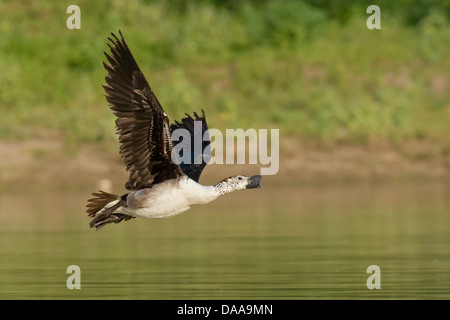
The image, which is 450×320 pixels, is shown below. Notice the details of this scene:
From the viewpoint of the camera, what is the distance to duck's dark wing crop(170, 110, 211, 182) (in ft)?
40.1

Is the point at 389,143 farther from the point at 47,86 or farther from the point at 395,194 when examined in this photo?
the point at 47,86

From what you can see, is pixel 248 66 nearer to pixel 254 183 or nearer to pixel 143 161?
pixel 143 161

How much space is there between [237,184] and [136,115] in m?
1.19

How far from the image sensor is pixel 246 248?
47.5 ft

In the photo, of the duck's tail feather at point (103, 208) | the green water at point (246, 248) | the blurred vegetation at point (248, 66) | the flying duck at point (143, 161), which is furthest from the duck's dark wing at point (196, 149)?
the blurred vegetation at point (248, 66)

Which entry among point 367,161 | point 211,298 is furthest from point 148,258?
point 367,161

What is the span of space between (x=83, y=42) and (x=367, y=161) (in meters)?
7.39

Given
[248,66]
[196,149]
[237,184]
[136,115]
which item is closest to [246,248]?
[196,149]

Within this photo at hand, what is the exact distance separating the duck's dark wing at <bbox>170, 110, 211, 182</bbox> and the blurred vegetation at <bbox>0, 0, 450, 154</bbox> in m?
10.4

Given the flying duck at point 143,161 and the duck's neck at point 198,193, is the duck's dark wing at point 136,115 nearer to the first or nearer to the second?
the flying duck at point 143,161

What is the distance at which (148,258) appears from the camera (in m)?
13.7

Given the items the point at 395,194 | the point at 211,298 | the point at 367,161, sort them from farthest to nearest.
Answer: the point at 367,161, the point at 395,194, the point at 211,298
